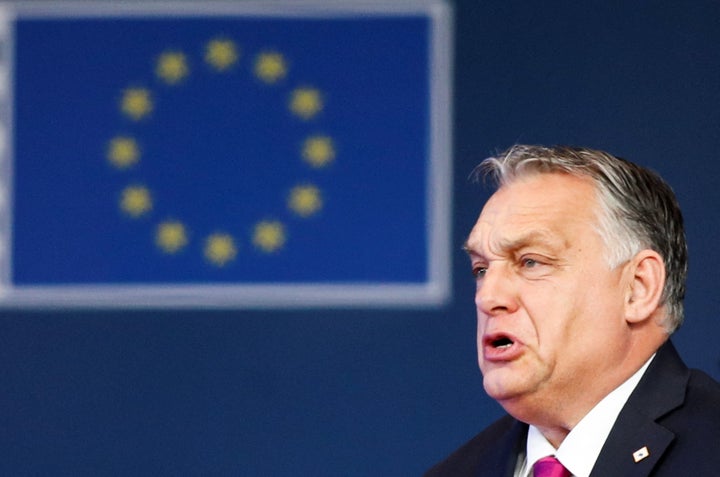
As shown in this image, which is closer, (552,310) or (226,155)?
(552,310)

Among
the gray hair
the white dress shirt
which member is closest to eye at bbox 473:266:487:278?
the gray hair

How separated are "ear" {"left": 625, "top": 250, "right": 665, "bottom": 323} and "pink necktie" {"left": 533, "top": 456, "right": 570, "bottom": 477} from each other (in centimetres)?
24

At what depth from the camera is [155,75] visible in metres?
3.61

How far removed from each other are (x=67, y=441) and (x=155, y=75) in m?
1.07

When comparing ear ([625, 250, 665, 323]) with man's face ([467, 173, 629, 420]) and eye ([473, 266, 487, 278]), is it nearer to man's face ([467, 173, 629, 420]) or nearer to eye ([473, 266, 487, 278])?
man's face ([467, 173, 629, 420])

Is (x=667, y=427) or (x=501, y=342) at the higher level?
(x=501, y=342)

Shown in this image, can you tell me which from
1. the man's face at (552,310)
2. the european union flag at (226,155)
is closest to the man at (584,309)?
the man's face at (552,310)

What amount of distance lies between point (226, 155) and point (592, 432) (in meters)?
1.92

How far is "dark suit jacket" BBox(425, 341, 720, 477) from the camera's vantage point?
1727mm

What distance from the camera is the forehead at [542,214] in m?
1.87

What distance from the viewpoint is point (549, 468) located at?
1.87 m

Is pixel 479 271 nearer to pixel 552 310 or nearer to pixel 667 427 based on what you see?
pixel 552 310

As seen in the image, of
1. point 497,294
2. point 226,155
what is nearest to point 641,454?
point 497,294

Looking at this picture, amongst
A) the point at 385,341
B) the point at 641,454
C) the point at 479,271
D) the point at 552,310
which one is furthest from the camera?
the point at 385,341
